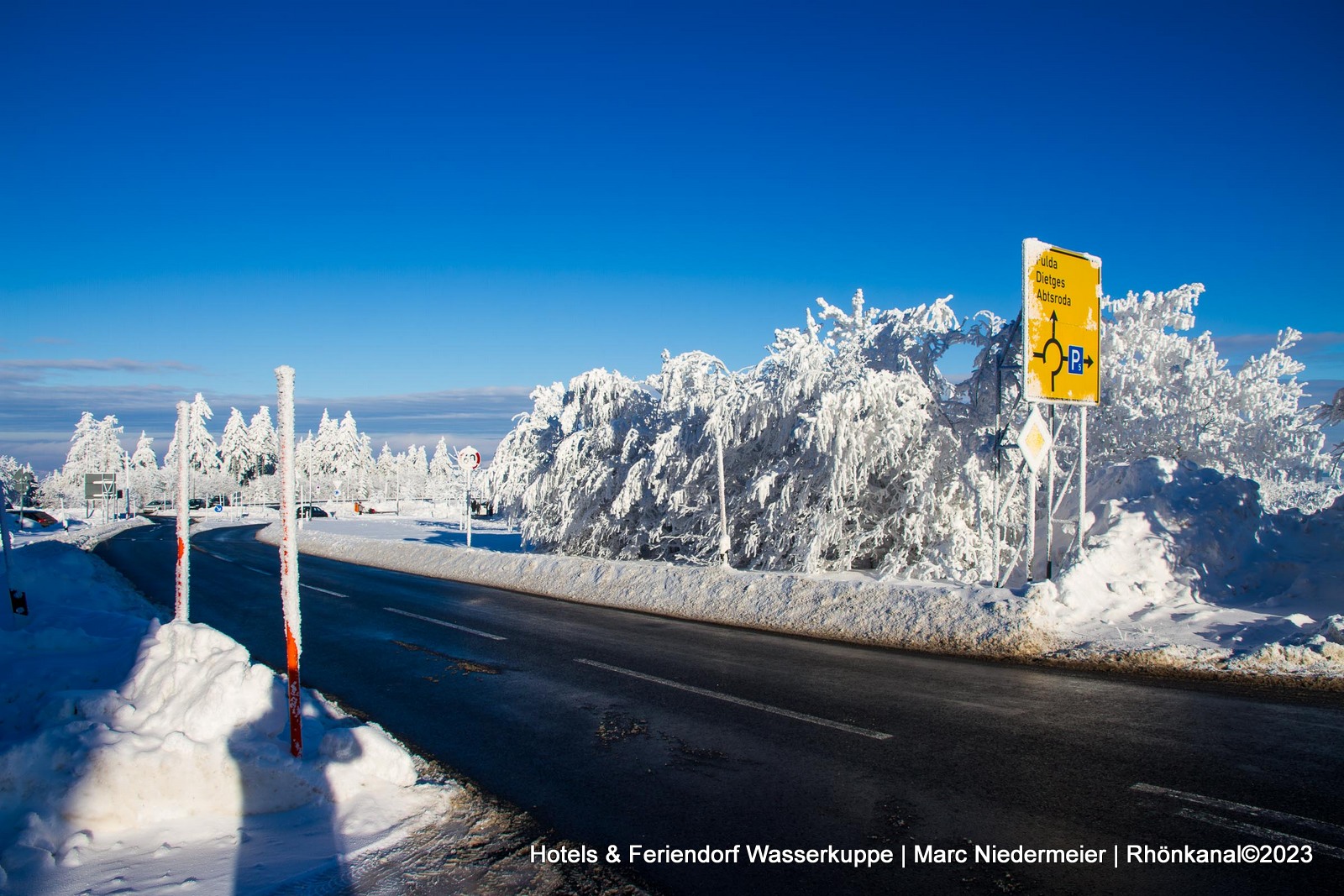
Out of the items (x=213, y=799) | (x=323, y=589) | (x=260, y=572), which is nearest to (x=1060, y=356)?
(x=213, y=799)

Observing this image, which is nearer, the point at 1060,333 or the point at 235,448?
the point at 1060,333

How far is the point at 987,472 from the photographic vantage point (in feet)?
48.0

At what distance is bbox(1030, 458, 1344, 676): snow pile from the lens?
8.28m

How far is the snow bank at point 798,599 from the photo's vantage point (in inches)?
386

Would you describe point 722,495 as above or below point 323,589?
above

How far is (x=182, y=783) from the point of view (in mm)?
4754

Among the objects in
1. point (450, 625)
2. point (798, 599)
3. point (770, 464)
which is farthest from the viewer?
point (770, 464)

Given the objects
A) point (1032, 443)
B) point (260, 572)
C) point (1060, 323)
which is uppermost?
point (1060, 323)

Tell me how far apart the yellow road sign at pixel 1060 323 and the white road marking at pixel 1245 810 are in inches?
286

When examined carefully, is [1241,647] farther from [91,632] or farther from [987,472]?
[91,632]

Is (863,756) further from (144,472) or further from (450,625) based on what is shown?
(144,472)

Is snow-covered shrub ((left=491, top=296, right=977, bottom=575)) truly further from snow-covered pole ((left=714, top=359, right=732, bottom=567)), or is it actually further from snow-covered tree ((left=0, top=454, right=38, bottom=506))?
snow-covered tree ((left=0, top=454, right=38, bottom=506))

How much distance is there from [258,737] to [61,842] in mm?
1231

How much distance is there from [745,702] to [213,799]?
14.7 feet
